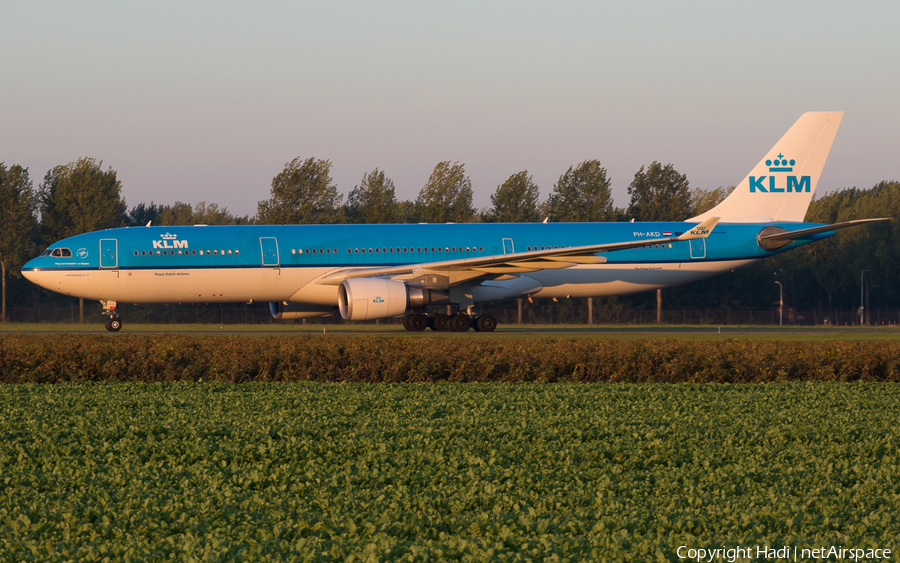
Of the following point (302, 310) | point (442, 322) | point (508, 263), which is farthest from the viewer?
point (302, 310)

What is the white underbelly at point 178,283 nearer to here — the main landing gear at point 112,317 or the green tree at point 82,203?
the main landing gear at point 112,317

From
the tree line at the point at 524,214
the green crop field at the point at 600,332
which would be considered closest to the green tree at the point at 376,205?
the tree line at the point at 524,214

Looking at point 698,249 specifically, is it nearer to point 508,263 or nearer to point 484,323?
point 508,263

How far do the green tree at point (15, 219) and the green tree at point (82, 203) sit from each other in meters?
1.28

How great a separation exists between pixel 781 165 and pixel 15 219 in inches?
1903

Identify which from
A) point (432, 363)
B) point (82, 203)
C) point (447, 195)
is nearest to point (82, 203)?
point (82, 203)

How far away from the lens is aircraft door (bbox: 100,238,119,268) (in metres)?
28.5

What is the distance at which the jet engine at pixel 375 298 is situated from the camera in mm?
25891

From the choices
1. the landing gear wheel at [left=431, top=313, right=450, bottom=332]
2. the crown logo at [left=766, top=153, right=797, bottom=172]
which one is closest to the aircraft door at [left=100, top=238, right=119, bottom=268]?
the landing gear wheel at [left=431, top=313, right=450, bottom=332]

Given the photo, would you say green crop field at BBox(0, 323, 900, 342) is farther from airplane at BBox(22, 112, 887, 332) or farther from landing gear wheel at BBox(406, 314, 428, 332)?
airplane at BBox(22, 112, 887, 332)

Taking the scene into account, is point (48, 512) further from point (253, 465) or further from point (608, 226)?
point (608, 226)

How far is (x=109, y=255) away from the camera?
28594 mm

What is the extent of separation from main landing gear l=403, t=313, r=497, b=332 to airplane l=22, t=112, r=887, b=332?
0.12ft

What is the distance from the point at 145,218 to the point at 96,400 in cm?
8000
